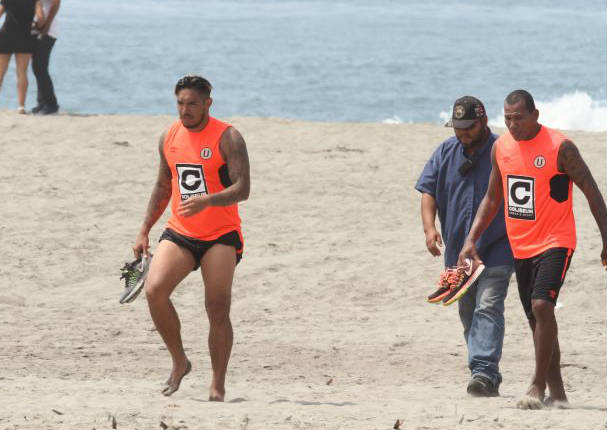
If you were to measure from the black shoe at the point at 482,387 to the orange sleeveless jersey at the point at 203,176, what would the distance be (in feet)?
5.33

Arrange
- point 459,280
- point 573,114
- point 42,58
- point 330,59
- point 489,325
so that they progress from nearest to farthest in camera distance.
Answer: point 459,280
point 489,325
point 42,58
point 573,114
point 330,59

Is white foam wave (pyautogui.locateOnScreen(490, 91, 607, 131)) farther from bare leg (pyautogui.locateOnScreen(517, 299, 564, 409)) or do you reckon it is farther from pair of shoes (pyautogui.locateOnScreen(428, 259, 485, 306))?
bare leg (pyautogui.locateOnScreen(517, 299, 564, 409))

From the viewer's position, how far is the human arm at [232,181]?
22.8 ft

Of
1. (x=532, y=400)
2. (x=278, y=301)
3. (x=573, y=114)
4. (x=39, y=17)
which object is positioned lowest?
(x=573, y=114)

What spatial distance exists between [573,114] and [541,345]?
27.9 m

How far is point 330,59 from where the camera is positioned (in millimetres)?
55219

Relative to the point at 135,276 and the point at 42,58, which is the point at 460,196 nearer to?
the point at 135,276

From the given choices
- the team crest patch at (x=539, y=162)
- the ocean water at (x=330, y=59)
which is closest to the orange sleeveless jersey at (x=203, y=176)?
the team crest patch at (x=539, y=162)

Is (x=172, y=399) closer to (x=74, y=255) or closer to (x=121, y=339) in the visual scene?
(x=121, y=339)

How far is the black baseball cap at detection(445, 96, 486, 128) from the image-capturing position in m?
7.43

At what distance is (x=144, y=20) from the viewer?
228 feet

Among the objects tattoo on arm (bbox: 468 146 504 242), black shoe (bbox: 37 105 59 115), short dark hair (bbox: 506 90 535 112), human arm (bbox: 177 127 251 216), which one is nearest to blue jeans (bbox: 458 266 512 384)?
tattoo on arm (bbox: 468 146 504 242)

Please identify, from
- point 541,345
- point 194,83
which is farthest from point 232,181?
point 541,345

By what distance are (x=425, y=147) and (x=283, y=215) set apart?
299 cm
